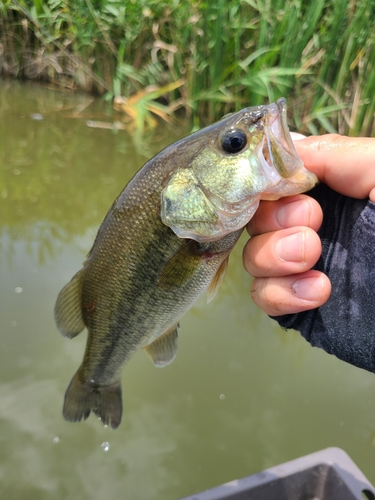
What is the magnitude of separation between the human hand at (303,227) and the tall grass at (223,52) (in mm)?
2796

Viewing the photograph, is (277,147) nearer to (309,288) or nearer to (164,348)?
(309,288)

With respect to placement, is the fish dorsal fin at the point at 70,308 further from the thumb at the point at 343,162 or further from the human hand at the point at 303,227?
the thumb at the point at 343,162

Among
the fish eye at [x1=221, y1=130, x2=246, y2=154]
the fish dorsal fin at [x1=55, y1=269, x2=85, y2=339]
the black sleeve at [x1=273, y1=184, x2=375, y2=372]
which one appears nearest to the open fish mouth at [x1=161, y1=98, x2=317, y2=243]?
the fish eye at [x1=221, y1=130, x2=246, y2=154]

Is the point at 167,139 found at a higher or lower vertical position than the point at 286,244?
lower

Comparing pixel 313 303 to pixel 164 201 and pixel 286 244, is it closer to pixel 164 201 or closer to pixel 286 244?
pixel 286 244

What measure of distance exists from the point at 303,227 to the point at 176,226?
13.5 inches

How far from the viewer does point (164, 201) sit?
1.16 m

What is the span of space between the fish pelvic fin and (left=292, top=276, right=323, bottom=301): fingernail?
85 centimetres

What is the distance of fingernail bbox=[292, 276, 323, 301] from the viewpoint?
117 cm

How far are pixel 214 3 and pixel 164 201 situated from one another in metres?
3.83

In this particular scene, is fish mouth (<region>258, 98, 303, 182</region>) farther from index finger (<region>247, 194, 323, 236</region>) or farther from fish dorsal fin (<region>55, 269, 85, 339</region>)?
fish dorsal fin (<region>55, 269, 85, 339</region>)

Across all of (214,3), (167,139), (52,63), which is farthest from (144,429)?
(52,63)

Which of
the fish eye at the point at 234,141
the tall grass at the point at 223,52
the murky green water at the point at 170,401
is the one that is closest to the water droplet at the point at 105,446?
the murky green water at the point at 170,401

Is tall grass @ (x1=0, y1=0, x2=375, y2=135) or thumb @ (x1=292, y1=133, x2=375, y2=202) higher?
thumb @ (x1=292, y1=133, x2=375, y2=202)
